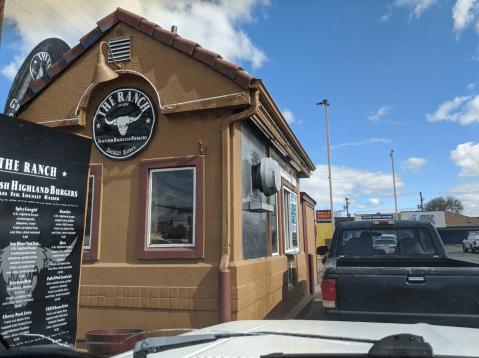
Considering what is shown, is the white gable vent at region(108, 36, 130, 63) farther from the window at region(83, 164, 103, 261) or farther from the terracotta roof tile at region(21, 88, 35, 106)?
the window at region(83, 164, 103, 261)

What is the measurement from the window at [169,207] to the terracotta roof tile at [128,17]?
261cm

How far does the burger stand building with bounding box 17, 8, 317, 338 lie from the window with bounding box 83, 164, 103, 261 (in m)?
0.02

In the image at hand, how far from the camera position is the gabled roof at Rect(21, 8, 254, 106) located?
6340 millimetres

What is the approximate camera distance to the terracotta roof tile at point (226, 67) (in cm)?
632

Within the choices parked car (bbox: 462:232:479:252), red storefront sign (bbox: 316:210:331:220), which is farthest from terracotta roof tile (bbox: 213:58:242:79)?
parked car (bbox: 462:232:479:252)

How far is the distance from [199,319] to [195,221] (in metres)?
1.51

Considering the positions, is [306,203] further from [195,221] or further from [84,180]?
[84,180]

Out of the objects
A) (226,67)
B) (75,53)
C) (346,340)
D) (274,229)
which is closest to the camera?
(346,340)

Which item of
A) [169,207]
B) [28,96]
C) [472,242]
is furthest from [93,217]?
[472,242]

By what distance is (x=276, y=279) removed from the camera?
825 cm

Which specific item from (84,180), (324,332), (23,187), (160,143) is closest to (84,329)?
(160,143)

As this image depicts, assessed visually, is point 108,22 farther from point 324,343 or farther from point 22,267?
point 324,343

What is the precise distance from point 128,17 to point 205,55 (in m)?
1.80

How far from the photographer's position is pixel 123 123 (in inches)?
272
